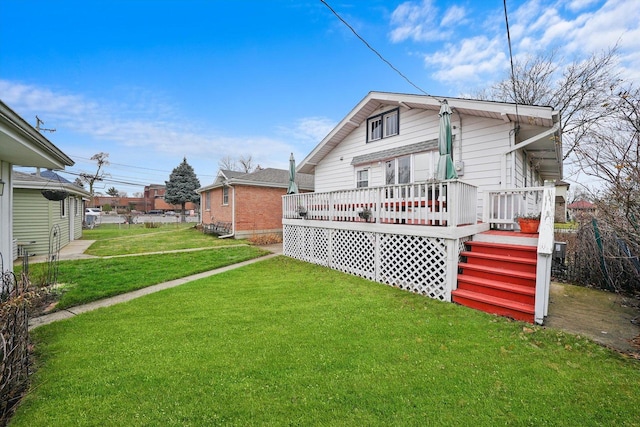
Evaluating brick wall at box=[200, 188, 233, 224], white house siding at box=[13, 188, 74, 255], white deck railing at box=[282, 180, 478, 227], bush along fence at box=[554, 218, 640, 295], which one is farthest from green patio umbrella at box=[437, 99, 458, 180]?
white house siding at box=[13, 188, 74, 255]

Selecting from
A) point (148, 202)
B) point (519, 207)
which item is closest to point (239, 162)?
point (148, 202)

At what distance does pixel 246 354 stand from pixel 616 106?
6.33m

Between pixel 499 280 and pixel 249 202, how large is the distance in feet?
43.1

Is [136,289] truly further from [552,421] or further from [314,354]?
[552,421]

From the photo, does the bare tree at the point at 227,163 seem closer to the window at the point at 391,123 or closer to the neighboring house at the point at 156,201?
the neighboring house at the point at 156,201

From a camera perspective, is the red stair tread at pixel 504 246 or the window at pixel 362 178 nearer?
the red stair tread at pixel 504 246

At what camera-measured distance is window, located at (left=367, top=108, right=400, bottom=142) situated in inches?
392

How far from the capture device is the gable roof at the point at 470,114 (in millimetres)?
6738

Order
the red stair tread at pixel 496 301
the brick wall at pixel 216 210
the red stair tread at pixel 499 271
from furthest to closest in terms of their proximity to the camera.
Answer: the brick wall at pixel 216 210, the red stair tread at pixel 499 271, the red stair tread at pixel 496 301

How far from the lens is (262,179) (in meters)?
16.5

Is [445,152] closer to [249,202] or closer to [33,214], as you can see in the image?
[249,202]

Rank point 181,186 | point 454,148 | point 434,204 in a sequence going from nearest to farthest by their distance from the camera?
1. point 434,204
2. point 454,148
3. point 181,186

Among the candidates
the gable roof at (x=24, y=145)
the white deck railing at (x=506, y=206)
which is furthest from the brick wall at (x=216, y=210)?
the white deck railing at (x=506, y=206)

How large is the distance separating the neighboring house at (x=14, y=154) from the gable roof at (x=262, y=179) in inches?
368
